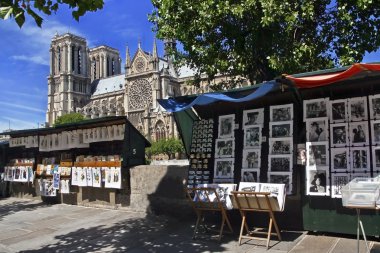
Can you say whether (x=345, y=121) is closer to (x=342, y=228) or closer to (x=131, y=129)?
(x=342, y=228)

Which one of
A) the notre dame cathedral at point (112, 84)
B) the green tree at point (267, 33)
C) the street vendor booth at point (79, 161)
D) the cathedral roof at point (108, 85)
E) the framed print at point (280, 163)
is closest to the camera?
the framed print at point (280, 163)

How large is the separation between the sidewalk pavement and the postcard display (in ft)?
3.18

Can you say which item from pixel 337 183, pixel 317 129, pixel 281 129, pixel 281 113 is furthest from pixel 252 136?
pixel 337 183

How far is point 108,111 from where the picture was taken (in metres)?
105

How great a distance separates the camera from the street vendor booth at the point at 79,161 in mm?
10742

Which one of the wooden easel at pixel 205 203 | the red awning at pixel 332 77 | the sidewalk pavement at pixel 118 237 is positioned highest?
the red awning at pixel 332 77

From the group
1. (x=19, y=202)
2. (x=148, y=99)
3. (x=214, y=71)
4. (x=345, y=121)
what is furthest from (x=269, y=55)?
(x=148, y=99)

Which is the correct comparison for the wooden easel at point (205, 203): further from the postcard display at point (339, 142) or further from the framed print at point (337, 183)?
the framed print at point (337, 183)

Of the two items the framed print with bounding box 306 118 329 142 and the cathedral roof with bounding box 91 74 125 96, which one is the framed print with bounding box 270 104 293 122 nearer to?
the framed print with bounding box 306 118 329 142

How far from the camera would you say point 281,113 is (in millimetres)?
7328

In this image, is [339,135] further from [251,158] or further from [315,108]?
[251,158]

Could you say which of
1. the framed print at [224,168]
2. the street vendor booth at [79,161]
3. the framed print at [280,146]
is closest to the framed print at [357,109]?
the framed print at [280,146]

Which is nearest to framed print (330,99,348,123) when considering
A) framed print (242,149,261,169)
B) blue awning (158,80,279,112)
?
blue awning (158,80,279,112)

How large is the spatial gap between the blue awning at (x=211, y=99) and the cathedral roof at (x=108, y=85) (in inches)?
4277
